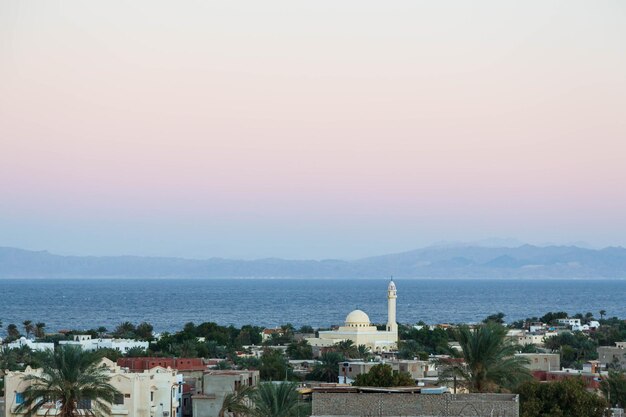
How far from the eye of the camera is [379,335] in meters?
102

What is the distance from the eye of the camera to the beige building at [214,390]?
150ft

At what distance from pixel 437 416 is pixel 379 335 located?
75.4 meters

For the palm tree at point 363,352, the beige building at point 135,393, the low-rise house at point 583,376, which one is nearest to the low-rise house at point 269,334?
the palm tree at point 363,352

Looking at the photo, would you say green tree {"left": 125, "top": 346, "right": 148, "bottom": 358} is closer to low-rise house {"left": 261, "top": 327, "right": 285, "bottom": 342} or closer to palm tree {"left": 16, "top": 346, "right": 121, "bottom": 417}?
low-rise house {"left": 261, "top": 327, "right": 285, "bottom": 342}

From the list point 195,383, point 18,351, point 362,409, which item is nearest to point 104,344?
point 18,351

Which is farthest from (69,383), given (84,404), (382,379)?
(382,379)

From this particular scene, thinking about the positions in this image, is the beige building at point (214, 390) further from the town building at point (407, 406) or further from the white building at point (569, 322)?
the white building at point (569, 322)

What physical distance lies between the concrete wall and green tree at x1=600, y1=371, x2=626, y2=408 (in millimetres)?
18381

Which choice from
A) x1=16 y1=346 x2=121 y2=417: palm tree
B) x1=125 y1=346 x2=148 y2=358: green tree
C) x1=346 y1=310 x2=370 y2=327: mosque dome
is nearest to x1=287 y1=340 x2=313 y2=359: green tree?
x1=125 y1=346 x2=148 y2=358: green tree

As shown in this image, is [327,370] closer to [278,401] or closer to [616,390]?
[616,390]

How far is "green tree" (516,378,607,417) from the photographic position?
36.2 metres

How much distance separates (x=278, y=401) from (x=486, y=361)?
6.33m

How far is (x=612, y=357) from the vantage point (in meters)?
73.5

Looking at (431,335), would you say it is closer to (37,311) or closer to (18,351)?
(18,351)
